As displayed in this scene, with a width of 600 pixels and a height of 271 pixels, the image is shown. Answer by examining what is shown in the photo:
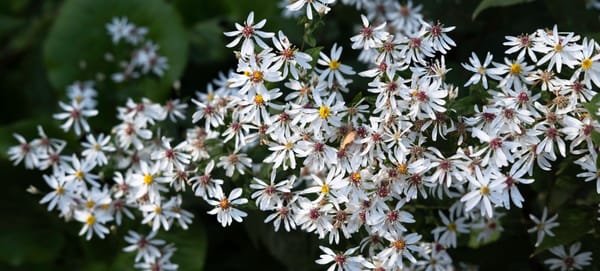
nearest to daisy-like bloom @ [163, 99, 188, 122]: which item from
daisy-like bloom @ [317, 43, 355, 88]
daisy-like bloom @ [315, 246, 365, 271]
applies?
daisy-like bloom @ [317, 43, 355, 88]

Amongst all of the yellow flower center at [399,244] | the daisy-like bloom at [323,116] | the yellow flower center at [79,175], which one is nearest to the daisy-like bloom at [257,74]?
the daisy-like bloom at [323,116]

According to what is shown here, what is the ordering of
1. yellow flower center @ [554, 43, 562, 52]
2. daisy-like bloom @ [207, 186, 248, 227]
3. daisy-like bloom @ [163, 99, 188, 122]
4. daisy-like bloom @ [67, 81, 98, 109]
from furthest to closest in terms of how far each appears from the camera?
daisy-like bloom @ [67, 81, 98, 109] → daisy-like bloom @ [163, 99, 188, 122] → daisy-like bloom @ [207, 186, 248, 227] → yellow flower center @ [554, 43, 562, 52]

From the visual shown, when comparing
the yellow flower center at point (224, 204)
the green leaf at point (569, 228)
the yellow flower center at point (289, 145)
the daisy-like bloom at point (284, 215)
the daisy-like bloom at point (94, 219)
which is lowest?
the green leaf at point (569, 228)

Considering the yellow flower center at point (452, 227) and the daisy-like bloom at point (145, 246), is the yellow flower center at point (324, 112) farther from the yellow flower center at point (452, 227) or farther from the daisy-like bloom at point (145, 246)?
the daisy-like bloom at point (145, 246)

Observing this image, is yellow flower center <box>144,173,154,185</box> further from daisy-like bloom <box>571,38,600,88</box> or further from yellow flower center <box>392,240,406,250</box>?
daisy-like bloom <box>571,38,600,88</box>

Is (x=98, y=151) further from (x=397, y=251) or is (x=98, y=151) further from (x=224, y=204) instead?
(x=397, y=251)

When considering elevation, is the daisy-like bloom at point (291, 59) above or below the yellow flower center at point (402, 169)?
above

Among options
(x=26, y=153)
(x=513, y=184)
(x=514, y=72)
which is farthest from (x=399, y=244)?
(x=26, y=153)

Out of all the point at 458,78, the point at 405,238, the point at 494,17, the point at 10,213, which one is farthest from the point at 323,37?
the point at 10,213
